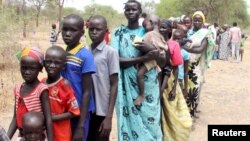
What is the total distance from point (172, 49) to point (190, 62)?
1.49 meters

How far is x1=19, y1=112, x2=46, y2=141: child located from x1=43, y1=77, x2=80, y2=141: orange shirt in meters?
0.16

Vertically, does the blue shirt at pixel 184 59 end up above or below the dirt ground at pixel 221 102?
above

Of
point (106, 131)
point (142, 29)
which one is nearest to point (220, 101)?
point (142, 29)

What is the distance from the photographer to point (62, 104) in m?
2.61

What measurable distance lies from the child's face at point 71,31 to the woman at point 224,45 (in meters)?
14.4

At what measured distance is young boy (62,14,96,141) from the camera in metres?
2.64

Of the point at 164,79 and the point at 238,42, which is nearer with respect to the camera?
the point at 164,79

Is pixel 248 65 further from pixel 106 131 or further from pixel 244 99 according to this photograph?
pixel 106 131

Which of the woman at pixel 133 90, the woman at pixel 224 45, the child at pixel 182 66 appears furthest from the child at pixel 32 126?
the woman at pixel 224 45

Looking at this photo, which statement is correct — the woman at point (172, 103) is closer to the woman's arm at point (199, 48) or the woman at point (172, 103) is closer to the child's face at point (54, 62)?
the woman's arm at point (199, 48)

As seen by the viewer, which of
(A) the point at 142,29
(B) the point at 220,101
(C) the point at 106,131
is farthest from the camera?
(B) the point at 220,101

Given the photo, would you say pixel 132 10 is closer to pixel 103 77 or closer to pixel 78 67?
pixel 103 77

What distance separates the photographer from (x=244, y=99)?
8.53m

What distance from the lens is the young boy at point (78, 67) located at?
8.66ft
